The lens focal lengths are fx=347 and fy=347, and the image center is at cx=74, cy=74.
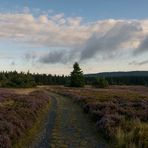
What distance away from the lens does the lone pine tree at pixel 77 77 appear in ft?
356

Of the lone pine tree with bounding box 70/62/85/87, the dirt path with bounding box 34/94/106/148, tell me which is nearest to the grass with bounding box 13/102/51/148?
the dirt path with bounding box 34/94/106/148

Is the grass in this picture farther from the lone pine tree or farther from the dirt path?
the lone pine tree

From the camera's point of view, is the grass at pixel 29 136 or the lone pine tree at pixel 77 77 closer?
the grass at pixel 29 136

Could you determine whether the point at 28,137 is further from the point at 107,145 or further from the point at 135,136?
the point at 135,136

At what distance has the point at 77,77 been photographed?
10944 cm

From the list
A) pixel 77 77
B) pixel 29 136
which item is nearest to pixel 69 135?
pixel 29 136

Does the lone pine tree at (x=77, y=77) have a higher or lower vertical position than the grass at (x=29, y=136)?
higher

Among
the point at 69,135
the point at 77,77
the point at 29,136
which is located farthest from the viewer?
the point at 77,77

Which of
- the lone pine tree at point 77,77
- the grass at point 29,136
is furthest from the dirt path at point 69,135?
the lone pine tree at point 77,77

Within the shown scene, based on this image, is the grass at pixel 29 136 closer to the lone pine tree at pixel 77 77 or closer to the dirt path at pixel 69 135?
the dirt path at pixel 69 135

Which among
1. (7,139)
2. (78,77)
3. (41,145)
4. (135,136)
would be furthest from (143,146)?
(78,77)

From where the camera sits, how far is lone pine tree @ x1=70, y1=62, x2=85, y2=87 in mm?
108562

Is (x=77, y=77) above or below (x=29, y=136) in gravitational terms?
above

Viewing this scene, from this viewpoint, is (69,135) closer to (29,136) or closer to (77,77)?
(29,136)
